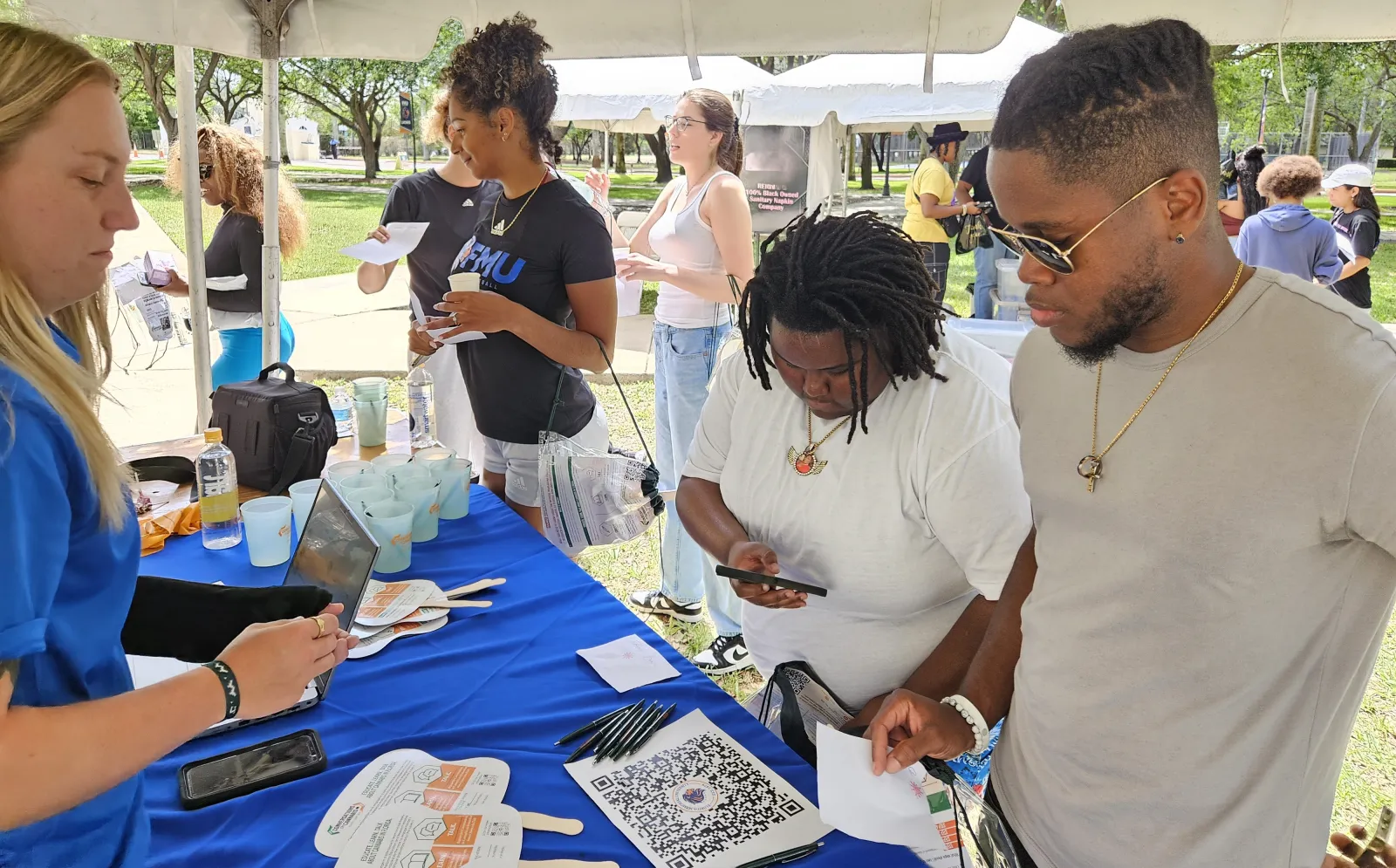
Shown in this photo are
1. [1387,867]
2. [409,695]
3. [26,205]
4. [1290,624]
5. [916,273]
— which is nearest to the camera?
[26,205]

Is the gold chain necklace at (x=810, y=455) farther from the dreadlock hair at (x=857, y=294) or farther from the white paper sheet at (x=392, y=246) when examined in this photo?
the white paper sheet at (x=392, y=246)

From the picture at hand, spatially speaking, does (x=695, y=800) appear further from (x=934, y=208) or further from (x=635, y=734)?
(x=934, y=208)

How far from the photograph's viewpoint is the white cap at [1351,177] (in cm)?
639

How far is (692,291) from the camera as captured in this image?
3490mm

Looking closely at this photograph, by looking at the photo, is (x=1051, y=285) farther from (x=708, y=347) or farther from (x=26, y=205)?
(x=708, y=347)

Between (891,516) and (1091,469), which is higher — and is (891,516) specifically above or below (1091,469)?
below

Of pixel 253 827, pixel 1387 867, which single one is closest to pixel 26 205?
pixel 253 827

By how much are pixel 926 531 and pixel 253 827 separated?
1131 mm

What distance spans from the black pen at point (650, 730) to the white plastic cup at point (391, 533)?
841 millimetres

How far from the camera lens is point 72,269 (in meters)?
0.93

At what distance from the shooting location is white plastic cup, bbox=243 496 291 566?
1991 millimetres

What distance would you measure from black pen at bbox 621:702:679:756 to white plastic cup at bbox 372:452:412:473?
3.47ft

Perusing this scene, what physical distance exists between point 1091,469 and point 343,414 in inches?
107

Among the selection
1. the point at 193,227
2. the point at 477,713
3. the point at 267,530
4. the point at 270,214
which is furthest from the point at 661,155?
the point at 477,713
